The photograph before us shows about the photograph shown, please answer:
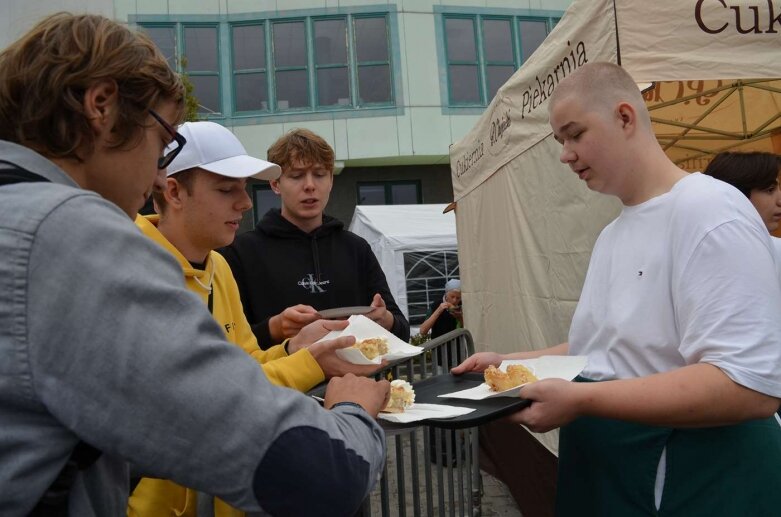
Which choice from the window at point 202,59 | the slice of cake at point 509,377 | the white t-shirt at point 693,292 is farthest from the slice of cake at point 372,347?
the window at point 202,59

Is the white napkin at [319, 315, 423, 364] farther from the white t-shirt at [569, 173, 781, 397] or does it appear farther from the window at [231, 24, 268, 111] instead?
the window at [231, 24, 268, 111]

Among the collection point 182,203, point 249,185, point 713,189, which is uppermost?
point 249,185

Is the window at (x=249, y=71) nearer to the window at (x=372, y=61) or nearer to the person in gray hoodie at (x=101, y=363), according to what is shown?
the window at (x=372, y=61)

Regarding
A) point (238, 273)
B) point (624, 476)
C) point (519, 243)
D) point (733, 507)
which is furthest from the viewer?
point (519, 243)

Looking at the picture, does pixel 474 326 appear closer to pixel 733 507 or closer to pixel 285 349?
pixel 285 349

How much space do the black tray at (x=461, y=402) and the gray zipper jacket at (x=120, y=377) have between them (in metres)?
0.69

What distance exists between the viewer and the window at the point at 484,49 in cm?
1573

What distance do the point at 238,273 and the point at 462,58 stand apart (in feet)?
46.0

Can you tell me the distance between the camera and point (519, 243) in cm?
487

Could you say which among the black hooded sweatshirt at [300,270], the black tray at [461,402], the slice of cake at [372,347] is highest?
the black hooded sweatshirt at [300,270]

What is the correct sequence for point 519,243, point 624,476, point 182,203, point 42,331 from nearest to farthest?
point 42,331 → point 624,476 → point 182,203 → point 519,243

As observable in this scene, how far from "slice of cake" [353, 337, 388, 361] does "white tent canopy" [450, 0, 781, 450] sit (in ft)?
5.84

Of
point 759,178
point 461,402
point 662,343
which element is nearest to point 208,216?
point 461,402

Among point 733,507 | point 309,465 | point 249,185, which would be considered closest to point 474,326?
point 733,507
